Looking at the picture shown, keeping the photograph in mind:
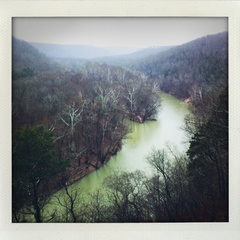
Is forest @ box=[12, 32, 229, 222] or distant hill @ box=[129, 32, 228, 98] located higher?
distant hill @ box=[129, 32, 228, 98]

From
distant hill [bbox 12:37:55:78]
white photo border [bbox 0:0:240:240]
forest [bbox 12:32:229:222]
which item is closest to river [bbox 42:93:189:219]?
forest [bbox 12:32:229:222]

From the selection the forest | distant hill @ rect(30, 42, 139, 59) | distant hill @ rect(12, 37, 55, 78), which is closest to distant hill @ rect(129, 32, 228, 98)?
the forest

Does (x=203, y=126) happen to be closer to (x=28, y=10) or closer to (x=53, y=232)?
(x=53, y=232)

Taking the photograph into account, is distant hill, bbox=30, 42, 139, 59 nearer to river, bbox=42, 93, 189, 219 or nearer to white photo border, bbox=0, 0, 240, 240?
white photo border, bbox=0, 0, 240, 240

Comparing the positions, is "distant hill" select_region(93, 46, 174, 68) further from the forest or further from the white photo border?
the white photo border
